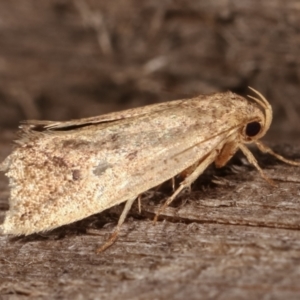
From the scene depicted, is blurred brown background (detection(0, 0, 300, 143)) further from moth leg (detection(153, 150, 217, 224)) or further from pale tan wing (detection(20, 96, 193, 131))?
pale tan wing (detection(20, 96, 193, 131))

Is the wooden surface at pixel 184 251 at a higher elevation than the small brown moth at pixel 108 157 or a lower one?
lower

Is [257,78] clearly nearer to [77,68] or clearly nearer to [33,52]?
[77,68]

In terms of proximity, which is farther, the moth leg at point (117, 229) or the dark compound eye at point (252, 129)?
the dark compound eye at point (252, 129)

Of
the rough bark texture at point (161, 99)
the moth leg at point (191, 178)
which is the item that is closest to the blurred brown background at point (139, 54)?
the rough bark texture at point (161, 99)

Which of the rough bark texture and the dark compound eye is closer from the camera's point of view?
the rough bark texture

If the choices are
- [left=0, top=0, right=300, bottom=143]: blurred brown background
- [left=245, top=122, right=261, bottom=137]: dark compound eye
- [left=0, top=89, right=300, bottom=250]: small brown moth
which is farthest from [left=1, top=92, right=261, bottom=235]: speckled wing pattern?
[left=0, top=0, right=300, bottom=143]: blurred brown background

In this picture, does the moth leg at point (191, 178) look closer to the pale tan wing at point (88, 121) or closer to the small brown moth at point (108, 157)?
the small brown moth at point (108, 157)
